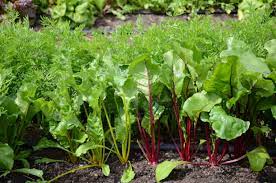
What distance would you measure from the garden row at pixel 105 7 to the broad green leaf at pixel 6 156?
3.74 metres

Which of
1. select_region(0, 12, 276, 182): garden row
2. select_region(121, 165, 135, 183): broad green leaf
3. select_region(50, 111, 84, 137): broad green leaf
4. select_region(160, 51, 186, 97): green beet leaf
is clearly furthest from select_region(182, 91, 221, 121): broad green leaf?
select_region(50, 111, 84, 137): broad green leaf

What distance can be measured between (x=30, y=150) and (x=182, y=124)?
0.94 meters

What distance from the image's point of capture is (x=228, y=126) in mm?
3029

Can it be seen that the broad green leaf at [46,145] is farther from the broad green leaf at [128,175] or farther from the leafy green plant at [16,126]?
the broad green leaf at [128,175]

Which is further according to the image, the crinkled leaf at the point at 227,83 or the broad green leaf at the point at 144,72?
the broad green leaf at the point at 144,72

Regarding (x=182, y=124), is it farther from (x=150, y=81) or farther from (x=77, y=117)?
(x=77, y=117)

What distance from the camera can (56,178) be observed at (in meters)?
3.30

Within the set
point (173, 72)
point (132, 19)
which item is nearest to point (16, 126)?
point (173, 72)

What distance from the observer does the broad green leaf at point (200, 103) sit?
3.15 m

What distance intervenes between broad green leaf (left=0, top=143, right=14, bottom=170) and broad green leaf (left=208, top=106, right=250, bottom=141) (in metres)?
1.13

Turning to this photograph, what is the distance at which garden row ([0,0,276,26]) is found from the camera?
6.92m

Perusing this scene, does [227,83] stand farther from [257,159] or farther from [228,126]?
[257,159]

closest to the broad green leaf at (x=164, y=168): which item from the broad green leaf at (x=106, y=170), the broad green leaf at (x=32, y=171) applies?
the broad green leaf at (x=106, y=170)

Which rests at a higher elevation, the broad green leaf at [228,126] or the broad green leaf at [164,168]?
the broad green leaf at [228,126]
